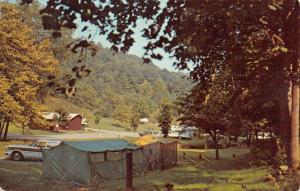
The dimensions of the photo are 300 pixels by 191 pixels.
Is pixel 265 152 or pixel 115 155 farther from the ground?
pixel 265 152

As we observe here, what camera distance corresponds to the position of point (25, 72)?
3356 cm

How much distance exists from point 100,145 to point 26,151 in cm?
953

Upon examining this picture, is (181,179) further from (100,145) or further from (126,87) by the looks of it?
(126,87)

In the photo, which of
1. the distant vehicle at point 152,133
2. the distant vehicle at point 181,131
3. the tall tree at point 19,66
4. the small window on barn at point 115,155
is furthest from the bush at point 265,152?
the tall tree at point 19,66

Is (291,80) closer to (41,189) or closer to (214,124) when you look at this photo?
(41,189)

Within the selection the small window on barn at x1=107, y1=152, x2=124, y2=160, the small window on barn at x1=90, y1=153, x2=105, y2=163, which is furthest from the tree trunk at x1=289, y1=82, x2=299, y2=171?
the small window on barn at x1=107, y1=152, x2=124, y2=160

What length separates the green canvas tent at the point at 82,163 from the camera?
2505cm

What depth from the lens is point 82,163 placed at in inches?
990

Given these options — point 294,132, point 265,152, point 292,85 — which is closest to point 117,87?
point 265,152

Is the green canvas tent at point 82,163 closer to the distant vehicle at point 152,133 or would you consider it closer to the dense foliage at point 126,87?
the dense foliage at point 126,87

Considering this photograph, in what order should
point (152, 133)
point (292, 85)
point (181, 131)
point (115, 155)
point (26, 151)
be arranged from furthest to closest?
point (152, 133)
point (181, 131)
point (26, 151)
point (115, 155)
point (292, 85)

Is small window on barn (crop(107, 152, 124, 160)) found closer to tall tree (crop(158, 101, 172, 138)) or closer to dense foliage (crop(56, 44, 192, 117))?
dense foliage (crop(56, 44, 192, 117))

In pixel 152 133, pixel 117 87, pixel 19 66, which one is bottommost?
pixel 152 133

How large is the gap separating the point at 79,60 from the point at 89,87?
688 inches
